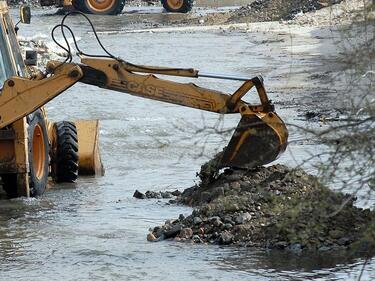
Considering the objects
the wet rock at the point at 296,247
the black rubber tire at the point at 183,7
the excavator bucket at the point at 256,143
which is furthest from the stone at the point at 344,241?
the black rubber tire at the point at 183,7

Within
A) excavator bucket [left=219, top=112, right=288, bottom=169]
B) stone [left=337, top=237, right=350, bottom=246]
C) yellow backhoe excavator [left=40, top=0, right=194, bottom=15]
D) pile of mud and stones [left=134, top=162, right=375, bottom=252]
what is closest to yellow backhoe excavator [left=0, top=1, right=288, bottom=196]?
excavator bucket [left=219, top=112, right=288, bottom=169]

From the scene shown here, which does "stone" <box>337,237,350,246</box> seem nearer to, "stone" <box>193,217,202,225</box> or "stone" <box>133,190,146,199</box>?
"stone" <box>193,217,202,225</box>

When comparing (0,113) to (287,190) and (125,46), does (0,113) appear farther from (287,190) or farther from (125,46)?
(125,46)

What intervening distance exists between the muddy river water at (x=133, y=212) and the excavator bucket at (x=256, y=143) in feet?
1.11

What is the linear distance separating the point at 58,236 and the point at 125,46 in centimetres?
2605

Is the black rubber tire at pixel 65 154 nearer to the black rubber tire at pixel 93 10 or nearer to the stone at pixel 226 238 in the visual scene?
the stone at pixel 226 238

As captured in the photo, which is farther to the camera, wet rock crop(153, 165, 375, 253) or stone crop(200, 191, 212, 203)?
stone crop(200, 191, 212, 203)

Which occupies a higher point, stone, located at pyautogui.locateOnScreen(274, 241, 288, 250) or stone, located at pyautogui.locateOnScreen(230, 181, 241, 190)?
stone, located at pyautogui.locateOnScreen(230, 181, 241, 190)

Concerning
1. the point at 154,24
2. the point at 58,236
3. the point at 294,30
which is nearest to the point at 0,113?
the point at 58,236

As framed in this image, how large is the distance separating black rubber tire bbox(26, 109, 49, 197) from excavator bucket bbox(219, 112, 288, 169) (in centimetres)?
230

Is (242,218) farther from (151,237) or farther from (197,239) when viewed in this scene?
(151,237)

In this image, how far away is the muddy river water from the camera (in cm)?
1066

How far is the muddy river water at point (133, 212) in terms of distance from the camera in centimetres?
1066

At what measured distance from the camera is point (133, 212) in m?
13.8
